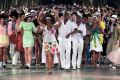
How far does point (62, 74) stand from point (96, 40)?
13.6 feet

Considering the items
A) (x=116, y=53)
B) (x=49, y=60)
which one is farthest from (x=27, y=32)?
(x=116, y=53)

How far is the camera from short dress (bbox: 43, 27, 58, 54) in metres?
22.7

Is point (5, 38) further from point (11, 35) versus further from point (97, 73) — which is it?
point (97, 73)

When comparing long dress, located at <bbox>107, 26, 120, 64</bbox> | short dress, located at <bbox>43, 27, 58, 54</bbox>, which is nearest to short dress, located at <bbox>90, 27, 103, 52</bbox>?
long dress, located at <bbox>107, 26, 120, 64</bbox>

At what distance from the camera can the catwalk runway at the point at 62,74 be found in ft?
68.2

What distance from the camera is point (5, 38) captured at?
2483 centimetres

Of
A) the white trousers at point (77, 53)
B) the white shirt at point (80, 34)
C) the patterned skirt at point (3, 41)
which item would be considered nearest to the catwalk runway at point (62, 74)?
the white trousers at point (77, 53)

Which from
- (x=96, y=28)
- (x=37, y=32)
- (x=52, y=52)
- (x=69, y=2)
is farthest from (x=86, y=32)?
(x=69, y=2)

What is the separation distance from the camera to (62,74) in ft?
73.3

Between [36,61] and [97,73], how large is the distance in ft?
14.6

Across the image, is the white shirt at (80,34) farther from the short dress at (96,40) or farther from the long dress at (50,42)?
the long dress at (50,42)

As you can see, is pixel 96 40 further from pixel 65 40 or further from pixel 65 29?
pixel 65 29

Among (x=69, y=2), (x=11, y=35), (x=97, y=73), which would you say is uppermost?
(x=69, y=2)

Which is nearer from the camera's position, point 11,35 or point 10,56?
point 11,35
